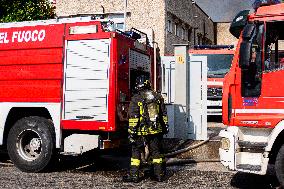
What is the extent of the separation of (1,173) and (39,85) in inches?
68.9

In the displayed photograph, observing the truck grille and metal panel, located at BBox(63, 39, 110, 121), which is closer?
metal panel, located at BBox(63, 39, 110, 121)

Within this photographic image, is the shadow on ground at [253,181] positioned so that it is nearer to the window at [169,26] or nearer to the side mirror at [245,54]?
the side mirror at [245,54]

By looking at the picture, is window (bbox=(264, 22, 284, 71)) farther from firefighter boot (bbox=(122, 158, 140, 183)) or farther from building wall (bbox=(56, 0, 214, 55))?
building wall (bbox=(56, 0, 214, 55))

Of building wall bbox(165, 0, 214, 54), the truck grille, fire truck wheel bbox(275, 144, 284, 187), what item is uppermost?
building wall bbox(165, 0, 214, 54)

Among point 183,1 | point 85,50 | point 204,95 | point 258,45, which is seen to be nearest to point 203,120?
point 204,95

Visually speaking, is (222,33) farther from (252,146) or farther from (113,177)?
(252,146)

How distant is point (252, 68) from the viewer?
6086mm

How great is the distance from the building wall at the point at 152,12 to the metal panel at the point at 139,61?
38.5 feet

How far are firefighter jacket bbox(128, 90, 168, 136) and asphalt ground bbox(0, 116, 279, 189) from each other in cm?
89

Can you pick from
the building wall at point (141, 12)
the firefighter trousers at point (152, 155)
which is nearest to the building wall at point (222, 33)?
the building wall at point (141, 12)

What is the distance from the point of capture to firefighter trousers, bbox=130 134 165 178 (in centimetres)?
717

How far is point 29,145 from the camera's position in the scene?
26.4ft

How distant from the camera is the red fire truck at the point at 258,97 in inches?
233

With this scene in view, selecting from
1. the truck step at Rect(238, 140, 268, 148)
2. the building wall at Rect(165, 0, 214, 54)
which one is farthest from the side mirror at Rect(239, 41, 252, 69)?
the building wall at Rect(165, 0, 214, 54)
